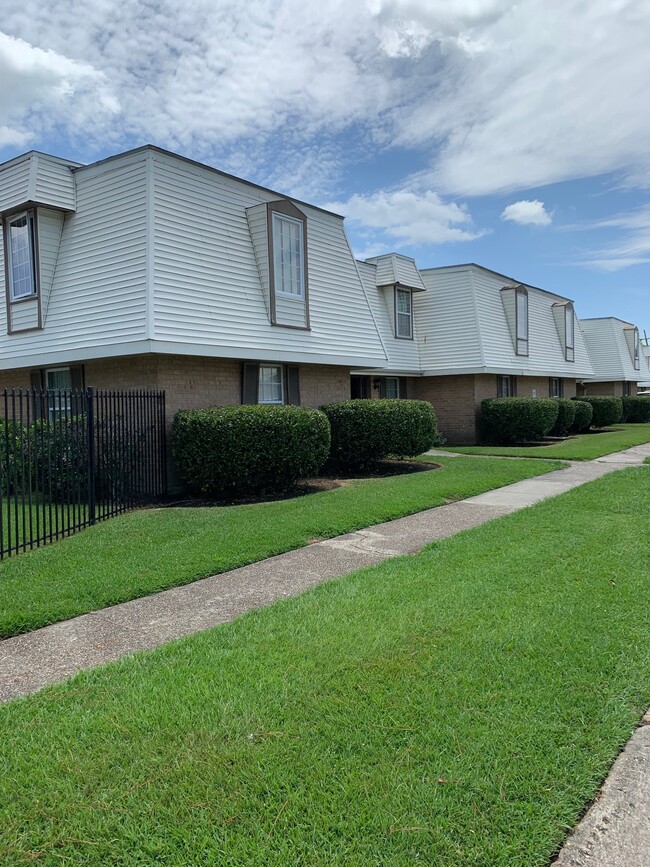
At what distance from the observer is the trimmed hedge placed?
47.0 feet

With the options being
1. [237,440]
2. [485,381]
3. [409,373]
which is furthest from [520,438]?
[237,440]

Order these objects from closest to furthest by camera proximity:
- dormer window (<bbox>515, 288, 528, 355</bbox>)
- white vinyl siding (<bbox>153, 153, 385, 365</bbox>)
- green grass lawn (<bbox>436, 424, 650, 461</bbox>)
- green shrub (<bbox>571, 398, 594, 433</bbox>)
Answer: white vinyl siding (<bbox>153, 153, 385, 365</bbox>)
green grass lawn (<bbox>436, 424, 650, 461</bbox>)
dormer window (<bbox>515, 288, 528, 355</bbox>)
green shrub (<bbox>571, 398, 594, 433</bbox>)

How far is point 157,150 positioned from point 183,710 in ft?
36.1

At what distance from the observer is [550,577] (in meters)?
5.96

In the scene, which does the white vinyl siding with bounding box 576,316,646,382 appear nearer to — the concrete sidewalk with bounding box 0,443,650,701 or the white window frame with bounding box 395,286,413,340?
the white window frame with bounding box 395,286,413,340

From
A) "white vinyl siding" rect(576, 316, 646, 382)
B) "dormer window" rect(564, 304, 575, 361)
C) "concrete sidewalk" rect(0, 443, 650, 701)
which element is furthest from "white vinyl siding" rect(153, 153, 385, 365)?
"white vinyl siding" rect(576, 316, 646, 382)

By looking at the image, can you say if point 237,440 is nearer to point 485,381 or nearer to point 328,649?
point 328,649

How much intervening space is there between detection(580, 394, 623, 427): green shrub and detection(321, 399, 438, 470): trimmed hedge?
62.3 ft

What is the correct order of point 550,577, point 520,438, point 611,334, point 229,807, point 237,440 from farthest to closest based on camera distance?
1. point 611,334
2. point 520,438
3. point 237,440
4. point 550,577
5. point 229,807

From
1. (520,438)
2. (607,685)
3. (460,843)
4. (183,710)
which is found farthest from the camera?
(520,438)

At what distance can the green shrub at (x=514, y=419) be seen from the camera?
2208 centimetres

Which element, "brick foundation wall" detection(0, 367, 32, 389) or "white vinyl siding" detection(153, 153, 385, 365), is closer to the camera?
"white vinyl siding" detection(153, 153, 385, 365)

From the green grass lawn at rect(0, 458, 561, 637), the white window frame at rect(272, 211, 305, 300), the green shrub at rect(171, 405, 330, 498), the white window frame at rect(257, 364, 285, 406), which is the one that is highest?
the white window frame at rect(272, 211, 305, 300)

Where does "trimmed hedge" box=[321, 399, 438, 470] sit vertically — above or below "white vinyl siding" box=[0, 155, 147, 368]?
below
